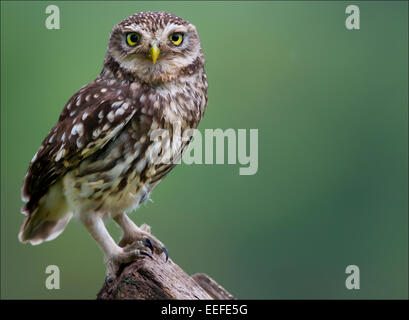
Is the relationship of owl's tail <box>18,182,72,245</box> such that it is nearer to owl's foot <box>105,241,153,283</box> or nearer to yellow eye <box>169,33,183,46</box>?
owl's foot <box>105,241,153,283</box>

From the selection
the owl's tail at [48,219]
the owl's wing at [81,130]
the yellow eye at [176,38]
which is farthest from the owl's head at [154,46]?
the owl's tail at [48,219]

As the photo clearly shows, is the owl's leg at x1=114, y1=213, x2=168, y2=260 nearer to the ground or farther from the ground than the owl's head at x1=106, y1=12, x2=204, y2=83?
nearer to the ground

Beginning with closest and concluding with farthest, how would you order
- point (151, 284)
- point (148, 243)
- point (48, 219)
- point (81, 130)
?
1. point (151, 284)
2. point (81, 130)
3. point (148, 243)
4. point (48, 219)

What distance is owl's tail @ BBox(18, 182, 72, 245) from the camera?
2.59 meters

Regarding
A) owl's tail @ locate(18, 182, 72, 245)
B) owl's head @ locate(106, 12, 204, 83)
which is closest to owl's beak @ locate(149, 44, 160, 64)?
owl's head @ locate(106, 12, 204, 83)

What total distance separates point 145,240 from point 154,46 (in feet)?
2.62

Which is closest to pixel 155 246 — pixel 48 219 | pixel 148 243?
pixel 148 243

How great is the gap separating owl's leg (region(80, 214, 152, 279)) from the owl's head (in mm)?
594

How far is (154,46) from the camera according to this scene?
7.57ft

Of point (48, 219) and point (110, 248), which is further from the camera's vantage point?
point (48, 219)

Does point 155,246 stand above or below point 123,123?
below

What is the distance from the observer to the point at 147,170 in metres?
2.46

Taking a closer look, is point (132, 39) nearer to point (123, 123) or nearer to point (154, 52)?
point (154, 52)
